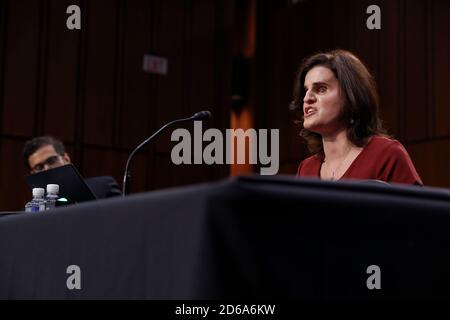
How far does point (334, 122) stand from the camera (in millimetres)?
2205

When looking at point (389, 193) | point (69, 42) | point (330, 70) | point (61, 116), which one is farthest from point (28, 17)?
point (389, 193)

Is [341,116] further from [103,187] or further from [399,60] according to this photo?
[399,60]

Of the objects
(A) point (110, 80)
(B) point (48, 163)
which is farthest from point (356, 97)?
(A) point (110, 80)

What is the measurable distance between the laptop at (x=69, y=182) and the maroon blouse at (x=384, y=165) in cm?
87

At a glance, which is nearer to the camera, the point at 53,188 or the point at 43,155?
the point at 53,188

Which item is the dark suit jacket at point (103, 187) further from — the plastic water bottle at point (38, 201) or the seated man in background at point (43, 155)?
the plastic water bottle at point (38, 201)

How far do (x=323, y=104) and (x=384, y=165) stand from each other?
29 centimetres

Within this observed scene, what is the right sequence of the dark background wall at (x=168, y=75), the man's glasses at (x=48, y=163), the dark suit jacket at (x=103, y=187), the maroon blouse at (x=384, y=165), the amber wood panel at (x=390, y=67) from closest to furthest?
the maroon blouse at (x=384, y=165) → the man's glasses at (x=48, y=163) → the dark suit jacket at (x=103, y=187) → the dark background wall at (x=168, y=75) → the amber wood panel at (x=390, y=67)

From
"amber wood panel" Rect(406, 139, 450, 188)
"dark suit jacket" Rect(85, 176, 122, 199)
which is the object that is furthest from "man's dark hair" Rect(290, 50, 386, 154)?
"amber wood panel" Rect(406, 139, 450, 188)

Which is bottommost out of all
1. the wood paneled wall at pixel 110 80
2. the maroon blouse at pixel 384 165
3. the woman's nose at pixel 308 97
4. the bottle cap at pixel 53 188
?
the bottle cap at pixel 53 188

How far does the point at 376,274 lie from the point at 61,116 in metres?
4.77

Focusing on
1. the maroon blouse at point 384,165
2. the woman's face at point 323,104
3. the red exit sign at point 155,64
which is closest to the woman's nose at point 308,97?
the woman's face at point 323,104

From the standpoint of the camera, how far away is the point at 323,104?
7.23ft

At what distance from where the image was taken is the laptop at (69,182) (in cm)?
230
